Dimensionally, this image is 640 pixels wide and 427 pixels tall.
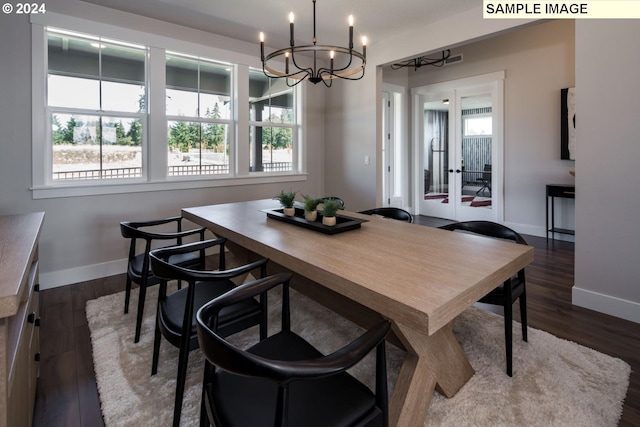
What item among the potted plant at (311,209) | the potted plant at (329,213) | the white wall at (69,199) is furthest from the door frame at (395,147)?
the potted plant at (329,213)

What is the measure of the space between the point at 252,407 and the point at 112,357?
151 cm

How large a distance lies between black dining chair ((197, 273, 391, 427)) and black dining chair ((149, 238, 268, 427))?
0.83ft

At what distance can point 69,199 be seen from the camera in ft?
10.9

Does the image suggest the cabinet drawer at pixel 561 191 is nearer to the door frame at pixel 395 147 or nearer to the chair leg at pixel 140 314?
the door frame at pixel 395 147

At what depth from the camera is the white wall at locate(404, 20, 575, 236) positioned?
4680 mm

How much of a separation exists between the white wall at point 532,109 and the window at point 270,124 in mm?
3178

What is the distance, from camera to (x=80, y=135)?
11.1ft

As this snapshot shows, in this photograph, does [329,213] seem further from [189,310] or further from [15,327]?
[15,327]

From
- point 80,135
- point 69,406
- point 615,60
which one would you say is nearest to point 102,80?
point 80,135

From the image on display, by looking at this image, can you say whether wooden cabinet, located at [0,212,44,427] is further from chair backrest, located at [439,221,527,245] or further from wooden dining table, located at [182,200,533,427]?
chair backrest, located at [439,221,527,245]

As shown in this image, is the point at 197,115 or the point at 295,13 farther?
the point at 197,115

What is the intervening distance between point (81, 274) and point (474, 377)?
362 cm

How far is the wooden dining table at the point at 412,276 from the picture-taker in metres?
1.17

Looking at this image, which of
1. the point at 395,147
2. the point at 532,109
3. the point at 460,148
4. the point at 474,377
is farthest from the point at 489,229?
the point at 395,147
